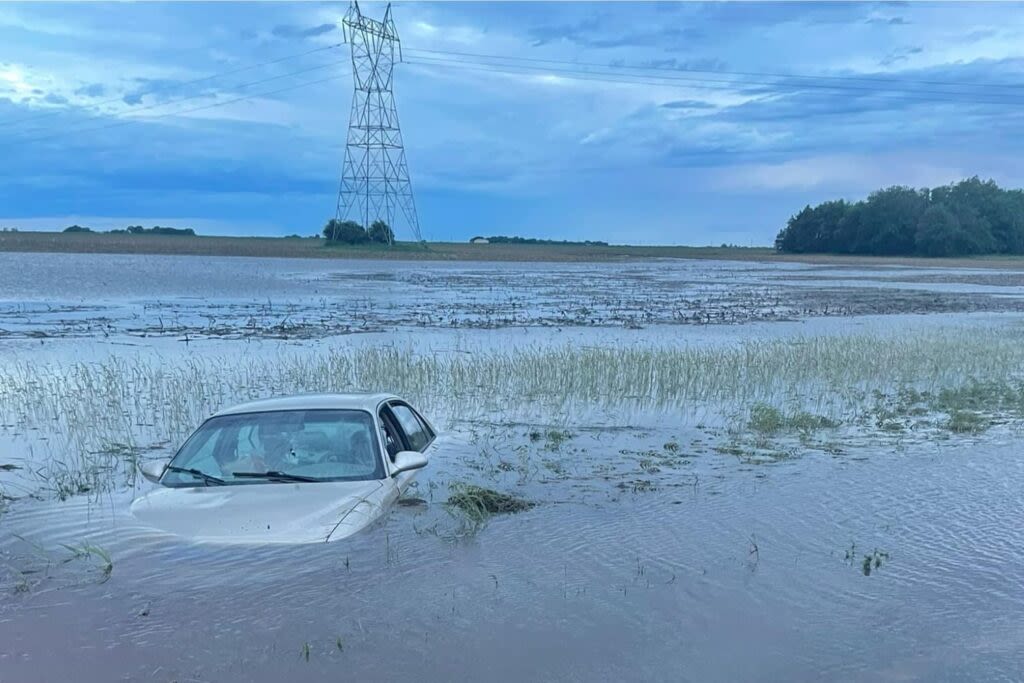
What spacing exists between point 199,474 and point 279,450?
2.02 ft

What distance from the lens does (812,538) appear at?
7773 millimetres

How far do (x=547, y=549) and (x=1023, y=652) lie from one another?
313 centimetres

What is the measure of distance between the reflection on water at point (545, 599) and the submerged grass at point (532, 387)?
3594 mm

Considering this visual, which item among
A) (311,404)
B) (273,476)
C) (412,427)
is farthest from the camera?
(412,427)

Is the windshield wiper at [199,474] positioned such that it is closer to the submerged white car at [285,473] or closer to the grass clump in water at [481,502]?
the submerged white car at [285,473]

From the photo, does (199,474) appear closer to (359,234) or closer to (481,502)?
(481,502)

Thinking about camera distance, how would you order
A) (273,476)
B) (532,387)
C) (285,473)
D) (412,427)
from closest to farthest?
(273,476) < (285,473) < (412,427) < (532,387)

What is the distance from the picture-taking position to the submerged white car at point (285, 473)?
6.37 meters

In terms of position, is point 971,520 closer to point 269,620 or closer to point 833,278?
point 269,620

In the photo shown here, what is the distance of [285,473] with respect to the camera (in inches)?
279

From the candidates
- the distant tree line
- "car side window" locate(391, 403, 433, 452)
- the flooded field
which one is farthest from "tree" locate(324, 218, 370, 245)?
"car side window" locate(391, 403, 433, 452)

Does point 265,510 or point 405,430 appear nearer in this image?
point 265,510

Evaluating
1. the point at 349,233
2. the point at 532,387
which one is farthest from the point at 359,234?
the point at 532,387

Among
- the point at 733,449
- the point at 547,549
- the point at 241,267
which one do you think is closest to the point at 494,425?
the point at 733,449
